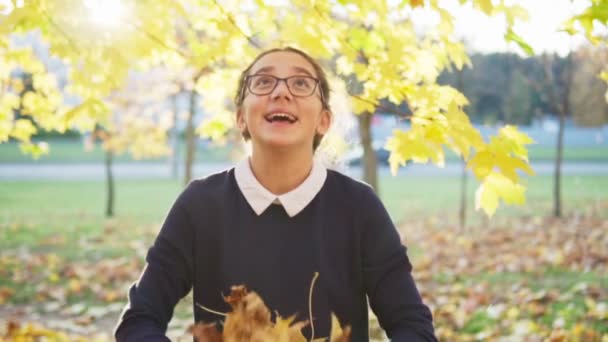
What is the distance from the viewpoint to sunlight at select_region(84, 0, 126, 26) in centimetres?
264

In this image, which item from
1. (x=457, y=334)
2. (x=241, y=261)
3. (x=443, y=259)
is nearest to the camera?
(x=241, y=261)

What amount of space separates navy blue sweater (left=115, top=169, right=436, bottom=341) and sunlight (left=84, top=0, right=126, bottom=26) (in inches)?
48.4

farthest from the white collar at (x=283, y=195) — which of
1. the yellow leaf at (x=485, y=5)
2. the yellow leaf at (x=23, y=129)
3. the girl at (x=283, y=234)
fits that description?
the yellow leaf at (x=23, y=129)

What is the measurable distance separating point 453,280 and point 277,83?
4.00 metres

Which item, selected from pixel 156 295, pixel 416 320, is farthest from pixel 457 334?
pixel 156 295

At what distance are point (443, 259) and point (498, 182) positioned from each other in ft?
14.6

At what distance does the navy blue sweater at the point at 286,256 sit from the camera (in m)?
1.76

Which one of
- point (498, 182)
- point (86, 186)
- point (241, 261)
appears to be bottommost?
point (86, 186)

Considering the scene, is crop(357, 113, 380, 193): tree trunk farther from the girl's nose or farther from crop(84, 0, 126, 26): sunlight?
the girl's nose

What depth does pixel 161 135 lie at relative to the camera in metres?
10.3

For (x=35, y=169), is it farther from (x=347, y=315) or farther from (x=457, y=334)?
(x=347, y=315)

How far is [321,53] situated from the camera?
271cm

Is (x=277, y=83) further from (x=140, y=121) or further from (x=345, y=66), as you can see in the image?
(x=140, y=121)

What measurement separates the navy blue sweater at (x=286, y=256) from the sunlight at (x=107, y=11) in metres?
1.23
